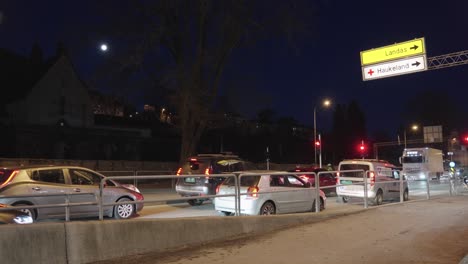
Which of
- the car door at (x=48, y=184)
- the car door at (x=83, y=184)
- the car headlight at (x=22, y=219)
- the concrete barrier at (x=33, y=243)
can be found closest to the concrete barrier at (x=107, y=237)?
the concrete barrier at (x=33, y=243)

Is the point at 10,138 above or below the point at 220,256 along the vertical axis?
above

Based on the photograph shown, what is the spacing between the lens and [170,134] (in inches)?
2218

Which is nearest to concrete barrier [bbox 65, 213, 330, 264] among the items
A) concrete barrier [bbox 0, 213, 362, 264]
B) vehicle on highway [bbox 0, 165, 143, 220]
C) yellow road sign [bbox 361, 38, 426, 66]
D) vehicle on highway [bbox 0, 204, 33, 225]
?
concrete barrier [bbox 0, 213, 362, 264]

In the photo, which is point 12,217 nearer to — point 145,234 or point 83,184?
point 145,234

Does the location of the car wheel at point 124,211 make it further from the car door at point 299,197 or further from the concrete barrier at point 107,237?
the car door at point 299,197

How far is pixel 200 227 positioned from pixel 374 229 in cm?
405

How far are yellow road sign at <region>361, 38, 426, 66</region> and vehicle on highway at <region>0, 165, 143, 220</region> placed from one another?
1608cm

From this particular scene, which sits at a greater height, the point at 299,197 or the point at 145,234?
the point at 299,197

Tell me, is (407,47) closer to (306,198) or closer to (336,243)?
(306,198)

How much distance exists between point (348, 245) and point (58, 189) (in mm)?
7548

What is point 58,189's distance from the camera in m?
12.5

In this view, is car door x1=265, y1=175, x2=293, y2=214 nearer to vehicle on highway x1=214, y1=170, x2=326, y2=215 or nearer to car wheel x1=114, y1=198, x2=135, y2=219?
vehicle on highway x1=214, y1=170, x2=326, y2=215

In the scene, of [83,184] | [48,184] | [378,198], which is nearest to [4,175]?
[48,184]

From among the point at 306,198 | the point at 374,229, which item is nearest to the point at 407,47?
the point at 306,198
